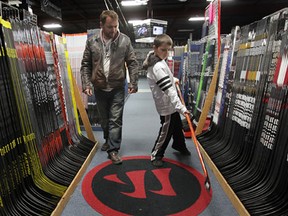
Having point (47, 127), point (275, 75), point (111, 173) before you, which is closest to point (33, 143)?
point (47, 127)

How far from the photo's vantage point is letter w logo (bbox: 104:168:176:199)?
6.90 feet

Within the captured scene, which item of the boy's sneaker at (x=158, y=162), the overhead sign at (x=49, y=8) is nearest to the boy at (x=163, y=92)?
the boy's sneaker at (x=158, y=162)

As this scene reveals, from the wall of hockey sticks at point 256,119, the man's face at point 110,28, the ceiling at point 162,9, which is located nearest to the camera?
the wall of hockey sticks at point 256,119

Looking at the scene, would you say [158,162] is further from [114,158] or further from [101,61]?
[101,61]

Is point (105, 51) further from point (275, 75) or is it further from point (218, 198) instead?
point (218, 198)

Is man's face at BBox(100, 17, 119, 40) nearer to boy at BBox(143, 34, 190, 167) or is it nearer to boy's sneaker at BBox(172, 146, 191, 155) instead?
boy at BBox(143, 34, 190, 167)

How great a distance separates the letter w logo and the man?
32 cm

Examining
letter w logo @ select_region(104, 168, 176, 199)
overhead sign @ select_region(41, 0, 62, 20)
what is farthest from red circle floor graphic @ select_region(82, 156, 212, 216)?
overhead sign @ select_region(41, 0, 62, 20)

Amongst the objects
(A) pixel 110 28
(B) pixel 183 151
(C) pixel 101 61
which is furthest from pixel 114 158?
(A) pixel 110 28

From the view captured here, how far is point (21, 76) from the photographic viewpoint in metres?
1.80

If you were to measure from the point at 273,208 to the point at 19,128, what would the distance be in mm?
1891

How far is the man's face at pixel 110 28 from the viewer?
2434mm

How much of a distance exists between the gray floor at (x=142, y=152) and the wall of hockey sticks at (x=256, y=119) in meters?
0.16

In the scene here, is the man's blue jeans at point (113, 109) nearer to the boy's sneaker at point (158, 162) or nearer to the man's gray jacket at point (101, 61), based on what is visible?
the man's gray jacket at point (101, 61)
